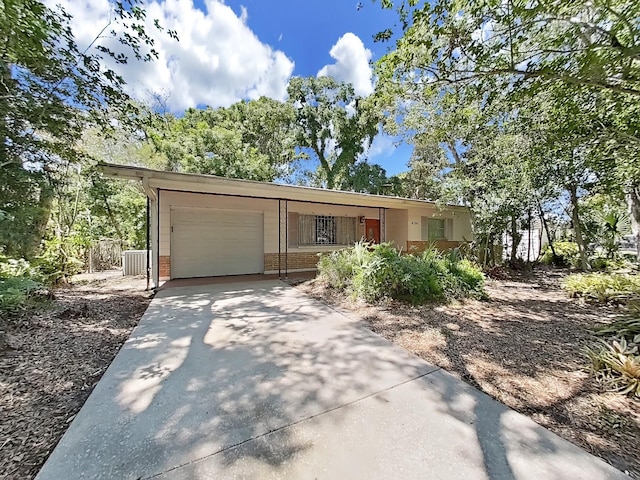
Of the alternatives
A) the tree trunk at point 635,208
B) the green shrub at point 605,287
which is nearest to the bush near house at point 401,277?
the green shrub at point 605,287

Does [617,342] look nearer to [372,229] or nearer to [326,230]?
[326,230]

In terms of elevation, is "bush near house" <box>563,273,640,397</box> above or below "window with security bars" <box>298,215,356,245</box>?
below

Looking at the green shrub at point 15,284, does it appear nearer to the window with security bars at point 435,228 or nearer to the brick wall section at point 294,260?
the brick wall section at point 294,260

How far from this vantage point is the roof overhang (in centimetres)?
555

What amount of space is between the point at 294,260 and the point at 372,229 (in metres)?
3.78

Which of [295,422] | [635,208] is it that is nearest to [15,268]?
[295,422]

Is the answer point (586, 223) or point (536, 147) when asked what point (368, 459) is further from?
point (586, 223)

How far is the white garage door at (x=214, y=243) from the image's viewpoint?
8125mm

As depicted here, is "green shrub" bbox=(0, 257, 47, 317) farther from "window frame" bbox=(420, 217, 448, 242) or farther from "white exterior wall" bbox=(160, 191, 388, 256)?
"window frame" bbox=(420, 217, 448, 242)

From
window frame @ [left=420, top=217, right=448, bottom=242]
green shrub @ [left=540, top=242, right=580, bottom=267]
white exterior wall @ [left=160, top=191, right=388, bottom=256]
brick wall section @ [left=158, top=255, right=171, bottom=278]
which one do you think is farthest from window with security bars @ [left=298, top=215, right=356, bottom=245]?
green shrub @ [left=540, top=242, right=580, bottom=267]

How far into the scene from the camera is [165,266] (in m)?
7.82

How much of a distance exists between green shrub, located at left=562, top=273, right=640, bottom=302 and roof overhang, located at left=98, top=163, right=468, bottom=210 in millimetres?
5208

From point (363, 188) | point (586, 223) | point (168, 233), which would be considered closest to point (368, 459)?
point (168, 233)

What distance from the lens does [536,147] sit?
264 inches
